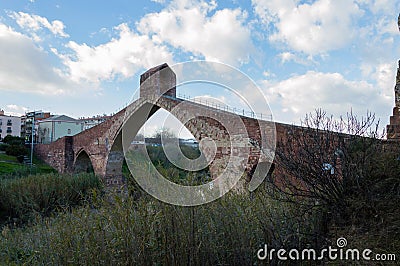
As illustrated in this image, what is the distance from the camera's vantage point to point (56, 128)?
38.1 m

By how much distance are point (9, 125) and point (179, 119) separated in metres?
48.4

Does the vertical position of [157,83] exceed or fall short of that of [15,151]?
it exceeds it

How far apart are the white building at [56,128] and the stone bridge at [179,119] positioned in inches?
676

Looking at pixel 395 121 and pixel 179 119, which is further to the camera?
pixel 179 119

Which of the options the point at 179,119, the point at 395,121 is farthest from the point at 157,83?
the point at 395,121

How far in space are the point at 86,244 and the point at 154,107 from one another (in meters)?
9.93

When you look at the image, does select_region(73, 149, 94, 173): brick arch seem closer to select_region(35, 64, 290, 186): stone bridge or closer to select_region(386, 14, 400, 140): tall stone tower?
select_region(35, 64, 290, 186): stone bridge

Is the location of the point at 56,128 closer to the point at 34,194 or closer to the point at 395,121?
the point at 34,194

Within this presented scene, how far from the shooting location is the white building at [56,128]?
37438 mm

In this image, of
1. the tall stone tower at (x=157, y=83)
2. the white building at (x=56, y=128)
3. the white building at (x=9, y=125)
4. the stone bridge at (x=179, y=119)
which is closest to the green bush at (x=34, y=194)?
the stone bridge at (x=179, y=119)

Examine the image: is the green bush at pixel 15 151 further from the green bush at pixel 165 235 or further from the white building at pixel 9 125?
the white building at pixel 9 125

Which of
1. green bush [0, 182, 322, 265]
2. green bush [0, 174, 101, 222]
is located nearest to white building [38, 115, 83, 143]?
green bush [0, 174, 101, 222]

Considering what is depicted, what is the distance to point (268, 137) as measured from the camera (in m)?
6.90

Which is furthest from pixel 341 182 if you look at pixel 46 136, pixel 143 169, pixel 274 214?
pixel 46 136
